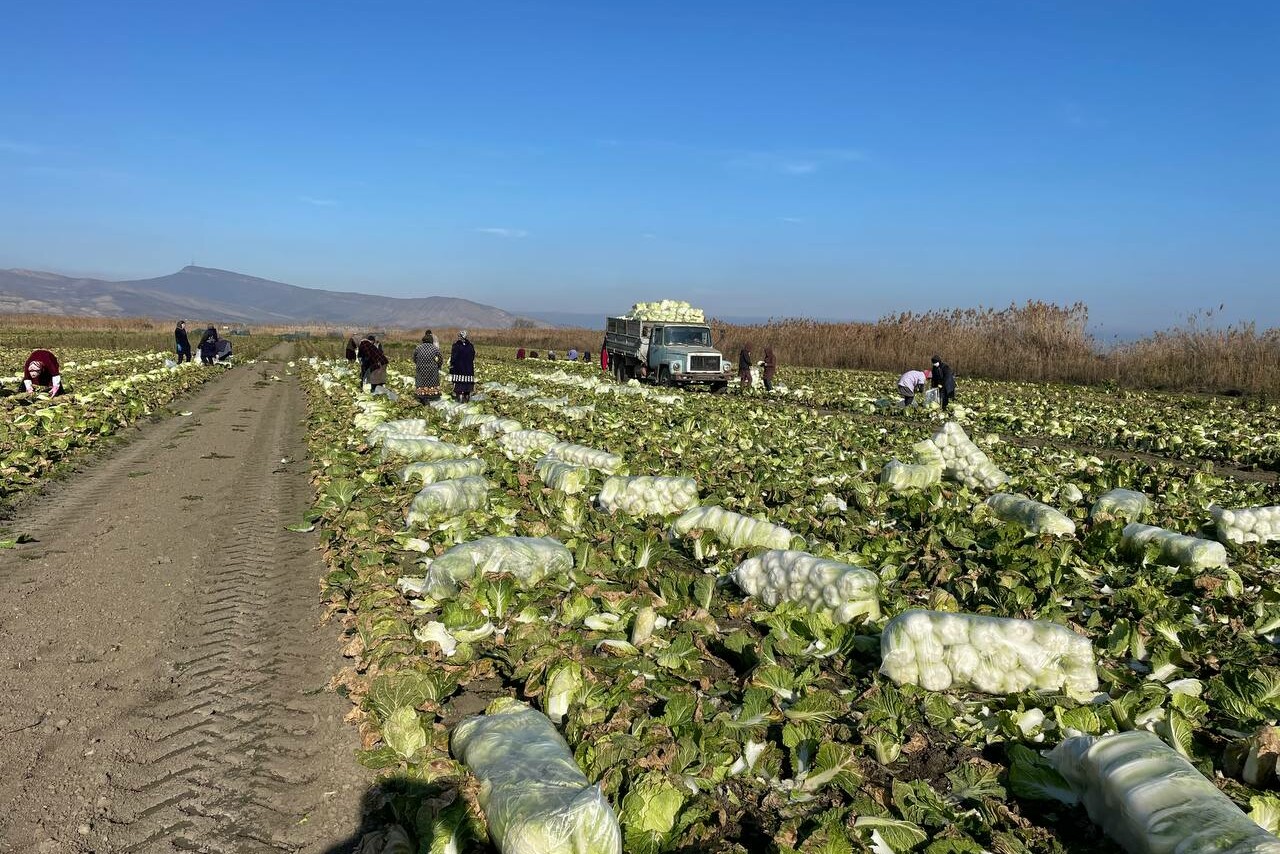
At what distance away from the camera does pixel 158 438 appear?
15016mm

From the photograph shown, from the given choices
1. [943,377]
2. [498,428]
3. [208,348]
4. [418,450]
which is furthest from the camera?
[208,348]

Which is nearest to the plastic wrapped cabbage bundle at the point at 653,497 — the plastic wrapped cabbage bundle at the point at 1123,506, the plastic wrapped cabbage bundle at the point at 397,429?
the plastic wrapped cabbage bundle at the point at 1123,506

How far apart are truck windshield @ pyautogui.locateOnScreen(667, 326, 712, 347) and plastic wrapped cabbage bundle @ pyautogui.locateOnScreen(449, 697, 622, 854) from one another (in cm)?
2543

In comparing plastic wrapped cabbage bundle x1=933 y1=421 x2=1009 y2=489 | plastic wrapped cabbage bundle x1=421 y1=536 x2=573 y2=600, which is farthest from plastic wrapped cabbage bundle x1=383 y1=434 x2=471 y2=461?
plastic wrapped cabbage bundle x1=933 y1=421 x2=1009 y2=489

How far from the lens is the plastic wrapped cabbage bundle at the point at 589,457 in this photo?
33.8 feet

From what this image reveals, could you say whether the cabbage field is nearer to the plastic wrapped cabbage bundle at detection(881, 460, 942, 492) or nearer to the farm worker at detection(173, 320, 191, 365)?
the plastic wrapped cabbage bundle at detection(881, 460, 942, 492)

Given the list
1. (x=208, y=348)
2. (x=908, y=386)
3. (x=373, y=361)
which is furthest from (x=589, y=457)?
(x=208, y=348)

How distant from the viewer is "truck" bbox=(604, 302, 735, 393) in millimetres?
27844

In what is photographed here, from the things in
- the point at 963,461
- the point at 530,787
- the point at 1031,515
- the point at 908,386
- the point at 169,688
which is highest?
the point at 908,386

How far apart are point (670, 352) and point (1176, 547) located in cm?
2240

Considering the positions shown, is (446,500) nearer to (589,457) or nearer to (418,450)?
(589,457)

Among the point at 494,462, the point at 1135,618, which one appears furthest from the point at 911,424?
the point at 1135,618

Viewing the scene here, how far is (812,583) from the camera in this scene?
556 centimetres

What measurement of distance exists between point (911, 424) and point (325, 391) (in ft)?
53.8
